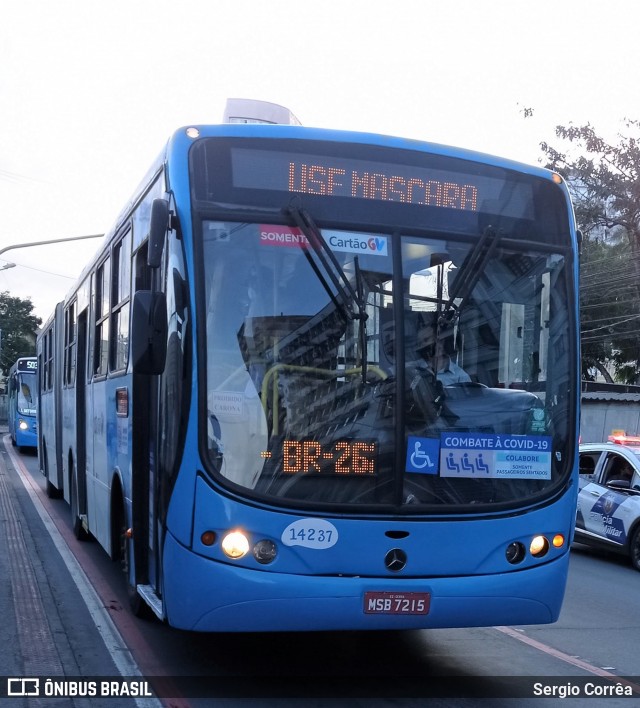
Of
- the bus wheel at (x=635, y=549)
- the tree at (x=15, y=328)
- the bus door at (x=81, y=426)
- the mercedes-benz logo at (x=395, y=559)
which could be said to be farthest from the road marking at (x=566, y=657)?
the tree at (x=15, y=328)

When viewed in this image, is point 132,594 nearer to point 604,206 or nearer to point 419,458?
point 419,458

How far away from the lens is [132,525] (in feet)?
23.9

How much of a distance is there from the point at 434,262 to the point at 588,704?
2.88 metres

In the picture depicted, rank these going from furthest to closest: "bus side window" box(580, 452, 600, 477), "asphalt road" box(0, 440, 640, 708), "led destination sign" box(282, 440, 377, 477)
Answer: "bus side window" box(580, 452, 600, 477), "asphalt road" box(0, 440, 640, 708), "led destination sign" box(282, 440, 377, 477)

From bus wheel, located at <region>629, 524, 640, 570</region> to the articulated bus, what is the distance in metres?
6.96

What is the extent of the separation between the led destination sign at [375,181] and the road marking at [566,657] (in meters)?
3.19

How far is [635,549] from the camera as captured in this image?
41.5 ft

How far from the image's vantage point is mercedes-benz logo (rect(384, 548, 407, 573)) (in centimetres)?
573

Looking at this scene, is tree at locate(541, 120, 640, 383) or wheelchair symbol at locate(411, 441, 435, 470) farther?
tree at locate(541, 120, 640, 383)

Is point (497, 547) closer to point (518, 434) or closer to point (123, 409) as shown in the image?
point (518, 434)

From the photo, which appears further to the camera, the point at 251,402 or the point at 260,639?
the point at 260,639

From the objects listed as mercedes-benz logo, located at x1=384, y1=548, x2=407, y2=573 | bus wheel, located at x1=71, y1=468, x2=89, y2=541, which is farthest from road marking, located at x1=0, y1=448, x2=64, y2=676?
mercedes-benz logo, located at x1=384, y1=548, x2=407, y2=573

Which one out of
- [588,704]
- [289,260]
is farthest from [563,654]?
[289,260]

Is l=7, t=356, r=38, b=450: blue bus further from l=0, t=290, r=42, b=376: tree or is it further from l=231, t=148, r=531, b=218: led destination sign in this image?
l=0, t=290, r=42, b=376: tree
